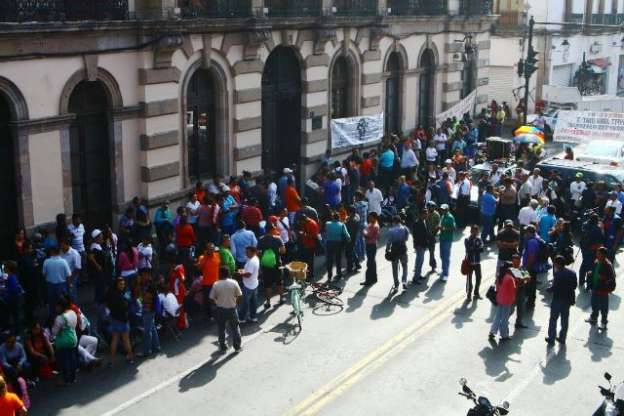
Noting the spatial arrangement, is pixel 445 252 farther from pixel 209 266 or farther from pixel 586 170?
pixel 586 170

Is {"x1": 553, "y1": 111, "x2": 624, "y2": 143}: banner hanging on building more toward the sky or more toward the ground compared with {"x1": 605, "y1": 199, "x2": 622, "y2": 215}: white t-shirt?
more toward the sky

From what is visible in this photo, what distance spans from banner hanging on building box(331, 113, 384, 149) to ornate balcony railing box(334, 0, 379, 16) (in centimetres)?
326

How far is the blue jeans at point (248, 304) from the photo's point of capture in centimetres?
1692

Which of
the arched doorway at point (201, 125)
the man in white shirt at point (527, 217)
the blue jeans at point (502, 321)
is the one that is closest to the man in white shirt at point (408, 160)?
the arched doorway at point (201, 125)

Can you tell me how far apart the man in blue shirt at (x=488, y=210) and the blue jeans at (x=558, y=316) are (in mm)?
6730

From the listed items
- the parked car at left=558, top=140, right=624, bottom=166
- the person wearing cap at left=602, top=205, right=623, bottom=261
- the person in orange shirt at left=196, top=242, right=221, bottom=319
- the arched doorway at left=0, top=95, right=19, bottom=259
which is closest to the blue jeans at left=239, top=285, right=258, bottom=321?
the person in orange shirt at left=196, top=242, right=221, bottom=319

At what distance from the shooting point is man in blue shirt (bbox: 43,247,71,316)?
1641cm

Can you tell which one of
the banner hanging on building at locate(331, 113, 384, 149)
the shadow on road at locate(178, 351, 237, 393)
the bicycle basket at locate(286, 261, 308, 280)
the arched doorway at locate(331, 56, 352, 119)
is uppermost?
the arched doorway at locate(331, 56, 352, 119)

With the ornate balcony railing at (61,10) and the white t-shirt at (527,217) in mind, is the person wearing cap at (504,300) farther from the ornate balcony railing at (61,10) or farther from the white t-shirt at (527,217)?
the ornate balcony railing at (61,10)

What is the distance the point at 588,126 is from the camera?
30.2m

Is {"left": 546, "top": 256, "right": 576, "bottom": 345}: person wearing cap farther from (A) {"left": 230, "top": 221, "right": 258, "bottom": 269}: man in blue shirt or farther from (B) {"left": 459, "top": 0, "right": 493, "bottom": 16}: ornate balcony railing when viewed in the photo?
(B) {"left": 459, "top": 0, "right": 493, "bottom": 16}: ornate balcony railing

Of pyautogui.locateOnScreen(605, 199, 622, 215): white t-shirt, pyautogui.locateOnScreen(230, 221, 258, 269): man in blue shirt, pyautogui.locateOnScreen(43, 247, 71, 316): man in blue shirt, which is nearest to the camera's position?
pyautogui.locateOnScreen(43, 247, 71, 316): man in blue shirt

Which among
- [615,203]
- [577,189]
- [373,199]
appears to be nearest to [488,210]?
[373,199]

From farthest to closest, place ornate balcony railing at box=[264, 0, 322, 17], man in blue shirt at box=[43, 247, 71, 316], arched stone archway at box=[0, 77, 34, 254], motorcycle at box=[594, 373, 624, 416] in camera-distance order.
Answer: ornate balcony railing at box=[264, 0, 322, 17] → arched stone archway at box=[0, 77, 34, 254] → man in blue shirt at box=[43, 247, 71, 316] → motorcycle at box=[594, 373, 624, 416]
